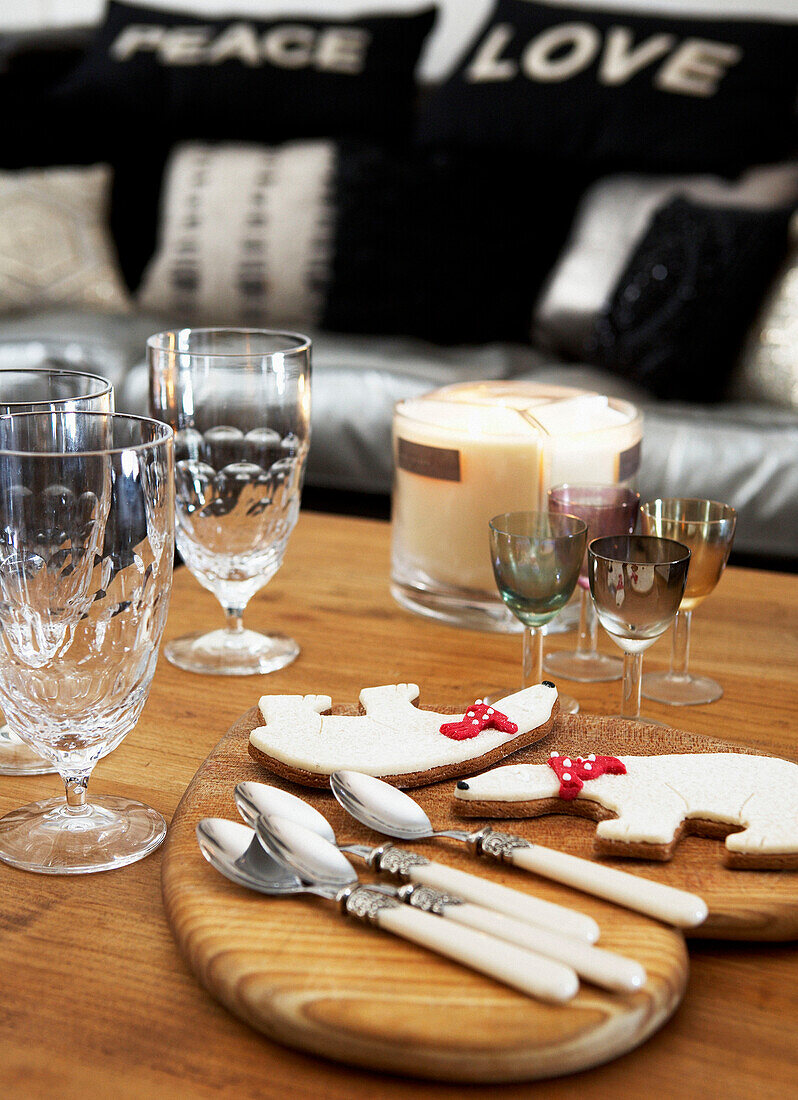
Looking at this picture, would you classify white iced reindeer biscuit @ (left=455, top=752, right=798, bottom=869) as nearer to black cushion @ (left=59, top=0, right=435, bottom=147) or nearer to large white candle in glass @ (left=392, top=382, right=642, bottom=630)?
large white candle in glass @ (left=392, top=382, right=642, bottom=630)

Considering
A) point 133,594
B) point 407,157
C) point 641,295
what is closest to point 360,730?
point 133,594

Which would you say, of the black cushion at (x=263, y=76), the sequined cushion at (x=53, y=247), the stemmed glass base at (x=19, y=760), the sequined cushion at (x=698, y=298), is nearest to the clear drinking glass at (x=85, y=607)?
the stemmed glass base at (x=19, y=760)

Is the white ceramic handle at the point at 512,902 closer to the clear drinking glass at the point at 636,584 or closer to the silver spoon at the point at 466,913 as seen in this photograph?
the silver spoon at the point at 466,913

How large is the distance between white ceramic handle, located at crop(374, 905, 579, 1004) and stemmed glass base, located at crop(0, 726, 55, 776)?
1.01 ft

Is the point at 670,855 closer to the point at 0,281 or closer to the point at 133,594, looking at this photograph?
the point at 133,594

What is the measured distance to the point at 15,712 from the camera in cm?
57

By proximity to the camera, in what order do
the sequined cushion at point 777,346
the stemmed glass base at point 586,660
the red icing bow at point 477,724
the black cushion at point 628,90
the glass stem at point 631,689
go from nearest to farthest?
1. the red icing bow at point 477,724
2. the glass stem at point 631,689
3. the stemmed glass base at point 586,660
4. the sequined cushion at point 777,346
5. the black cushion at point 628,90

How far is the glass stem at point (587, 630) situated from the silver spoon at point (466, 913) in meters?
0.39

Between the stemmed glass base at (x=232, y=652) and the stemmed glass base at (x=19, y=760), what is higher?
the stemmed glass base at (x=19, y=760)

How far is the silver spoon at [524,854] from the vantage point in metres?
0.50

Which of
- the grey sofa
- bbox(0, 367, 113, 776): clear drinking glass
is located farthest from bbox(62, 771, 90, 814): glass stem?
the grey sofa

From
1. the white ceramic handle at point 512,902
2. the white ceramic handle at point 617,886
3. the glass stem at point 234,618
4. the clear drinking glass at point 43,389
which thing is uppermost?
the clear drinking glass at point 43,389

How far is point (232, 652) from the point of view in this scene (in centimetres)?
89

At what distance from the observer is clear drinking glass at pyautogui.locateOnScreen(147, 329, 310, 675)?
84 centimetres
